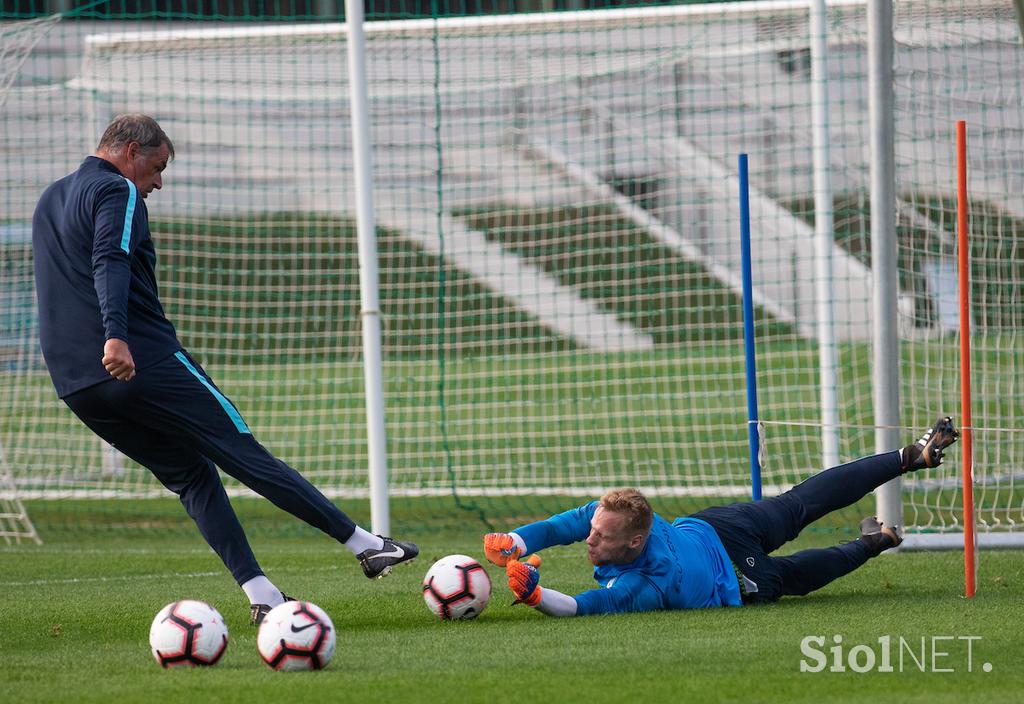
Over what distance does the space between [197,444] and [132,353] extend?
43cm

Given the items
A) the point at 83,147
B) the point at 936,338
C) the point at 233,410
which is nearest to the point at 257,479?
the point at 233,410

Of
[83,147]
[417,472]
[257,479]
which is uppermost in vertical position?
[83,147]

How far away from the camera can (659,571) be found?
216 inches

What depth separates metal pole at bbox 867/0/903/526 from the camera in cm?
718

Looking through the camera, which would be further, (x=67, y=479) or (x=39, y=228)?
(x=67, y=479)

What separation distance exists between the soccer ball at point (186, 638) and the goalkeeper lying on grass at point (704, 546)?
1208 millimetres

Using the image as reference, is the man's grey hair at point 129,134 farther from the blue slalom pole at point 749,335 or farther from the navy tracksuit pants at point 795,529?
the navy tracksuit pants at point 795,529

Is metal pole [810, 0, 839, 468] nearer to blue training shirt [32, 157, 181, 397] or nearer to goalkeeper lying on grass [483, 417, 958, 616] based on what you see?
goalkeeper lying on grass [483, 417, 958, 616]

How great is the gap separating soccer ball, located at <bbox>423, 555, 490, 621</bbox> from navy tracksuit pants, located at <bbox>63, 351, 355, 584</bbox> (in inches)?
16.7

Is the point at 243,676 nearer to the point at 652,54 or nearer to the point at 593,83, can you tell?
the point at 652,54

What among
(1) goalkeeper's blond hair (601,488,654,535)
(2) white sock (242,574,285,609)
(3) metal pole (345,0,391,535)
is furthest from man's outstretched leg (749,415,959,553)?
(3) metal pole (345,0,391,535)

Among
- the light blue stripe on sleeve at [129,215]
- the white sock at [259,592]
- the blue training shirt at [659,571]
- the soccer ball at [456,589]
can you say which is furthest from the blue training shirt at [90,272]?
the blue training shirt at [659,571]

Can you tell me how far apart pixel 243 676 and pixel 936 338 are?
697 cm

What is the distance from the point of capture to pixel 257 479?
5238mm
